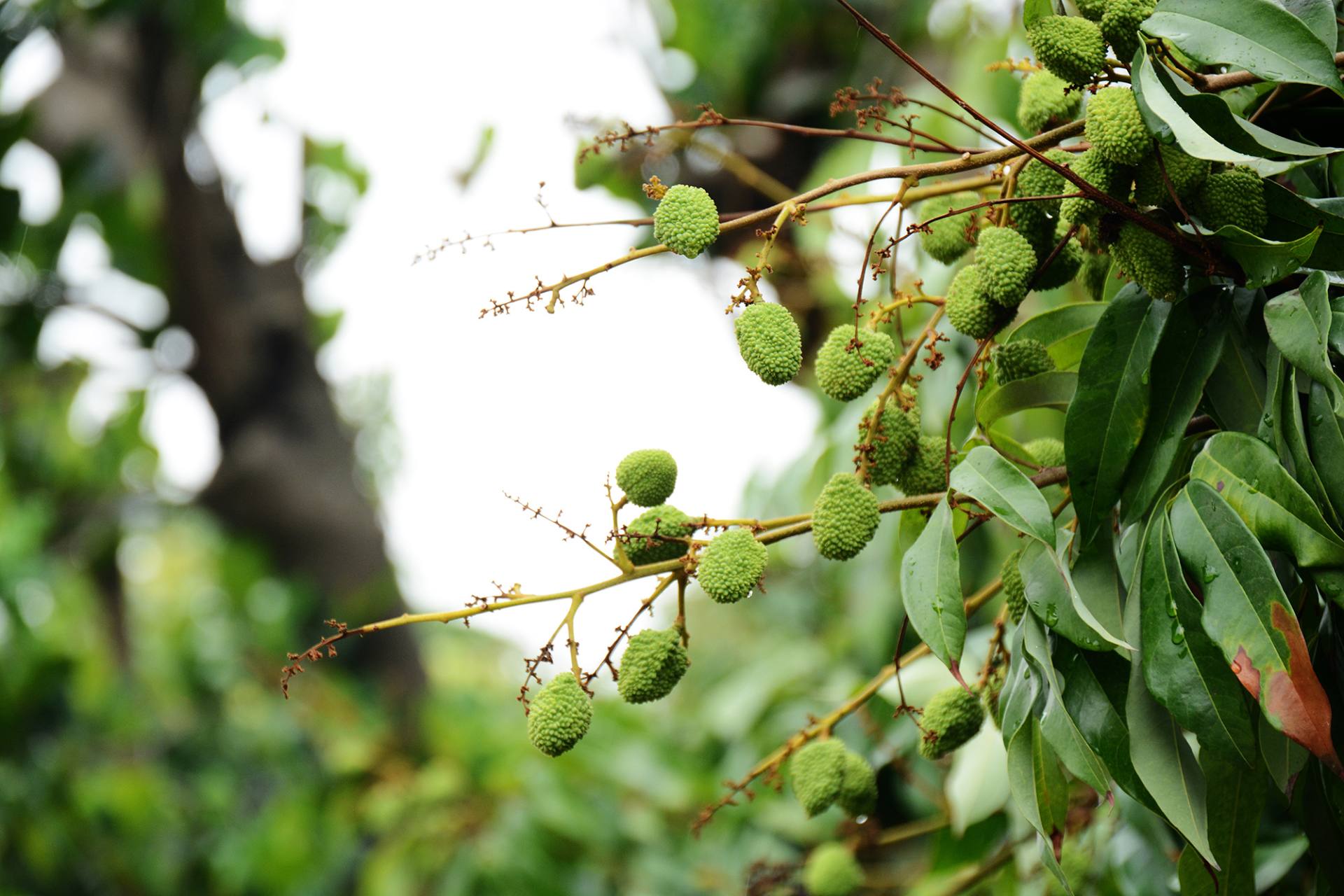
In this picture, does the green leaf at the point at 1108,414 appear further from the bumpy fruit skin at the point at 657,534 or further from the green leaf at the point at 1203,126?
the bumpy fruit skin at the point at 657,534

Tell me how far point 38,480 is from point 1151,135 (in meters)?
3.92

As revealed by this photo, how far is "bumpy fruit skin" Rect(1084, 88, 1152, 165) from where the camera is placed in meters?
0.54

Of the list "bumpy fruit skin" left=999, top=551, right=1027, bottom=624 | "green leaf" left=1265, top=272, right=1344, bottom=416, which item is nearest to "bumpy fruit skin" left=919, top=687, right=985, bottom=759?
"bumpy fruit skin" left=999, top=551, right=1027, bottom=624

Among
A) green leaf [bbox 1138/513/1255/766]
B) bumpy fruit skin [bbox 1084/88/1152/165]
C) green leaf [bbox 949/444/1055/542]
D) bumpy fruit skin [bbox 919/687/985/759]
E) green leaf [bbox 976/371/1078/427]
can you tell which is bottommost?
bumpy fruit skin [bbox 919/687/985/759]

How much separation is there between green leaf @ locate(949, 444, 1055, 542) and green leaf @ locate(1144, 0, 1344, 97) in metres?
0.22

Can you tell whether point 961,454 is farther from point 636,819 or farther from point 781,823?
point 636,819

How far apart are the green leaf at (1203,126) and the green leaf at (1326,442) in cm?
11

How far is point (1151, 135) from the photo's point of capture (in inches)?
21.1

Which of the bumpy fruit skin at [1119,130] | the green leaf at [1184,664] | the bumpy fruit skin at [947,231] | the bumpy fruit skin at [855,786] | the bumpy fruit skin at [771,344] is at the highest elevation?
the bumpy fruit skin at [1119,130]

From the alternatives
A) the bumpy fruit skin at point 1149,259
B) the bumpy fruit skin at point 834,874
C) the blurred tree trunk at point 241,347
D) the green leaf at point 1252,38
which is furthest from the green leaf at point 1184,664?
the blurred tree trunk at point 241,347

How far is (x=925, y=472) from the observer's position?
2.24ft

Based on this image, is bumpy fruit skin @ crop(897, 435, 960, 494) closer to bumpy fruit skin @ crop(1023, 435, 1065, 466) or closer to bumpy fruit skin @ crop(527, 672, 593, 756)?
bumpy fruit skin @ crop(1023, 435, 1065, 466)

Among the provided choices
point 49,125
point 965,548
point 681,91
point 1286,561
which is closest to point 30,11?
point 49,125

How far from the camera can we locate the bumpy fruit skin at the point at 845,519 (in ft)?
2.00
